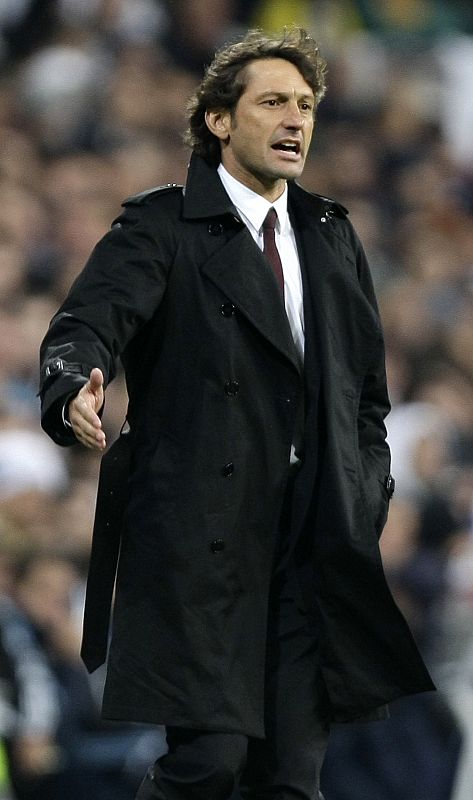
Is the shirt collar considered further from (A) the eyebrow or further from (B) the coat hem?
(B) the coat hem

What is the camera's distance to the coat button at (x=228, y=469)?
2.37m

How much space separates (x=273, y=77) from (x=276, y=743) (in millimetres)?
1109

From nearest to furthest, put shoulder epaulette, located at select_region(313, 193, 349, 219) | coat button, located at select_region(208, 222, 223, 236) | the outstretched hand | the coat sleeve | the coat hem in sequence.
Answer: the outstretched hand → the coat sleeve → the coat hem → coat button, located at select_region(208, 222, 223, 236) → shoulder epaulette, located at select_region(313, 193, 349, 219)

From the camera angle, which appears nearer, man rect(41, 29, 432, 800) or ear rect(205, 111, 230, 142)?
man rect(41, 29, 432, 800)

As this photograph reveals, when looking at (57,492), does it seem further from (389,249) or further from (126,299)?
(126,299)

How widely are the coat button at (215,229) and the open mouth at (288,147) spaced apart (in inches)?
6.3

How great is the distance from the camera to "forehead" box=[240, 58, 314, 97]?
252 centimetres

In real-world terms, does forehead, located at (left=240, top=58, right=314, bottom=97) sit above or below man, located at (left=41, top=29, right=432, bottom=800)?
above

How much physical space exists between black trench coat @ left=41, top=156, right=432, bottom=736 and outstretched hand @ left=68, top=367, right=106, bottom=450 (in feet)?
0.45

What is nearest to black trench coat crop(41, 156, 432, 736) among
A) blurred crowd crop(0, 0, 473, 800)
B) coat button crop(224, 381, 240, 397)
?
coat button crop(224, 381, 240, 397)

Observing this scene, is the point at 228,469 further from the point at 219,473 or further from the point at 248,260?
the point at 248,260

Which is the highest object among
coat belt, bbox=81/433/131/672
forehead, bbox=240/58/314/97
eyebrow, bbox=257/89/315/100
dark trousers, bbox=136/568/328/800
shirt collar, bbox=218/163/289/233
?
forehead, bbox=240/58/314/97

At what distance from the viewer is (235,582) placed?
2.39 m

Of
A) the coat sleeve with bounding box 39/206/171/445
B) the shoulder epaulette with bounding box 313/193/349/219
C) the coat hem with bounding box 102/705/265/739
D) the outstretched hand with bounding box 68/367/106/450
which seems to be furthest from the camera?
the shoulder epaulette with bounding box 313/193/349/219
